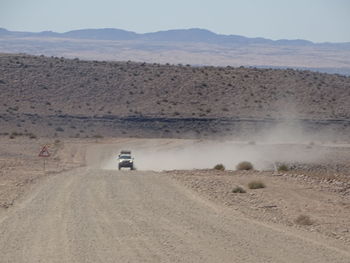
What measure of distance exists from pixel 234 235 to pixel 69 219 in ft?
16.4

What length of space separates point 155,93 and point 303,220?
7726 centimetres

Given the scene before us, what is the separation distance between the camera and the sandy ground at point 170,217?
680 inches

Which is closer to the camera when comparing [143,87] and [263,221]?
[263,221]

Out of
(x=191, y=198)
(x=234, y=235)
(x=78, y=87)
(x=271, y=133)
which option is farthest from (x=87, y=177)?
(x=78, y=87)

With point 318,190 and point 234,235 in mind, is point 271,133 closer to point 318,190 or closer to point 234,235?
point 318,190

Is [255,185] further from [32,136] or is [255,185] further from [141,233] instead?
[32,136]

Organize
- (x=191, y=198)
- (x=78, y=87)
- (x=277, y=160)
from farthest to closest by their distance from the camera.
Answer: (x=78, y=87), (x=277, y=160), (x=191, y=198)

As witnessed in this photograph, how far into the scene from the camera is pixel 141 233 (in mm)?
19891

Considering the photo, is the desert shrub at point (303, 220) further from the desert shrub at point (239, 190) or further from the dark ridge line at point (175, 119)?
the dark ridge line at point (175, 119)

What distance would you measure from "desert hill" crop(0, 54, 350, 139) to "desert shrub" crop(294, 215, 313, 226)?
63.8 m

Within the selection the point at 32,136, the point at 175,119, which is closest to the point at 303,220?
the point at 32,136

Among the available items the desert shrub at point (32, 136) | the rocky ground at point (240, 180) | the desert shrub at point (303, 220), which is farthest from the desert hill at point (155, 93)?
the desert shrub at point (303, 220)

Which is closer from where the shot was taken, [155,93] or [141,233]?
[141,233]

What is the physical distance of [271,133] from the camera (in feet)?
280
